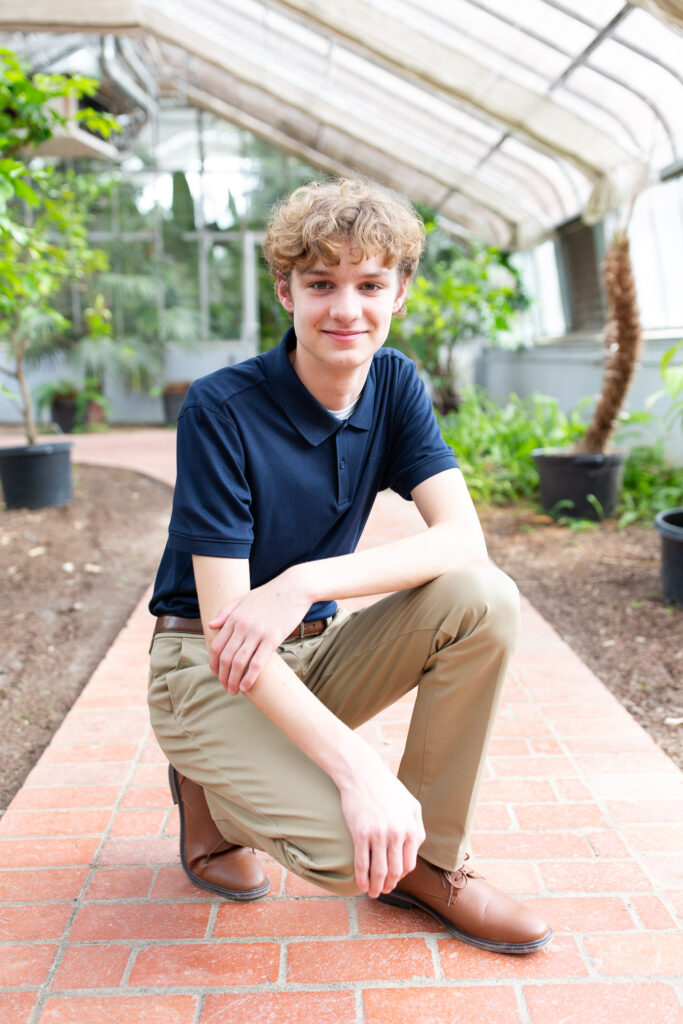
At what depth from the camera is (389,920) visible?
1729 millimetres

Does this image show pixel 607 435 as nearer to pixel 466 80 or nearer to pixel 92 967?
pixel 466 80

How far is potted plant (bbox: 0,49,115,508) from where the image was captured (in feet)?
9.98

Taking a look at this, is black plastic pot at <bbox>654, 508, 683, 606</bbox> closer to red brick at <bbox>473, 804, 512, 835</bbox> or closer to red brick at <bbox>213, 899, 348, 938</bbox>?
red brick at <bbox>473, 804, 512, 835</bbox>

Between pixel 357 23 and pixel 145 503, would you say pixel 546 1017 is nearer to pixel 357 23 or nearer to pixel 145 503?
pixel 145 503

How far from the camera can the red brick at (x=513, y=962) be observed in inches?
61.6

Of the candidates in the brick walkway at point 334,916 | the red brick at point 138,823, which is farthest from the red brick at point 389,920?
the red brick at point 138,823

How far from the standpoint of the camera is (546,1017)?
1456 mm

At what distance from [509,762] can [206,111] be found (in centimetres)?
1137

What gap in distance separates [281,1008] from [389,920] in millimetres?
323

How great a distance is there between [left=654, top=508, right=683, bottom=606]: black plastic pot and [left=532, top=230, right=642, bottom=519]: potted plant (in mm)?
1502

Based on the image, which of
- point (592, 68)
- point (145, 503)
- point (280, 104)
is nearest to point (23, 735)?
point (145, 503)

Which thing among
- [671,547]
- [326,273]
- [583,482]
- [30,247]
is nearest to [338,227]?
[326,273]

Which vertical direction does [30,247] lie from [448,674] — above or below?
above

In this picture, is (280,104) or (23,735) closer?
(23,735)
